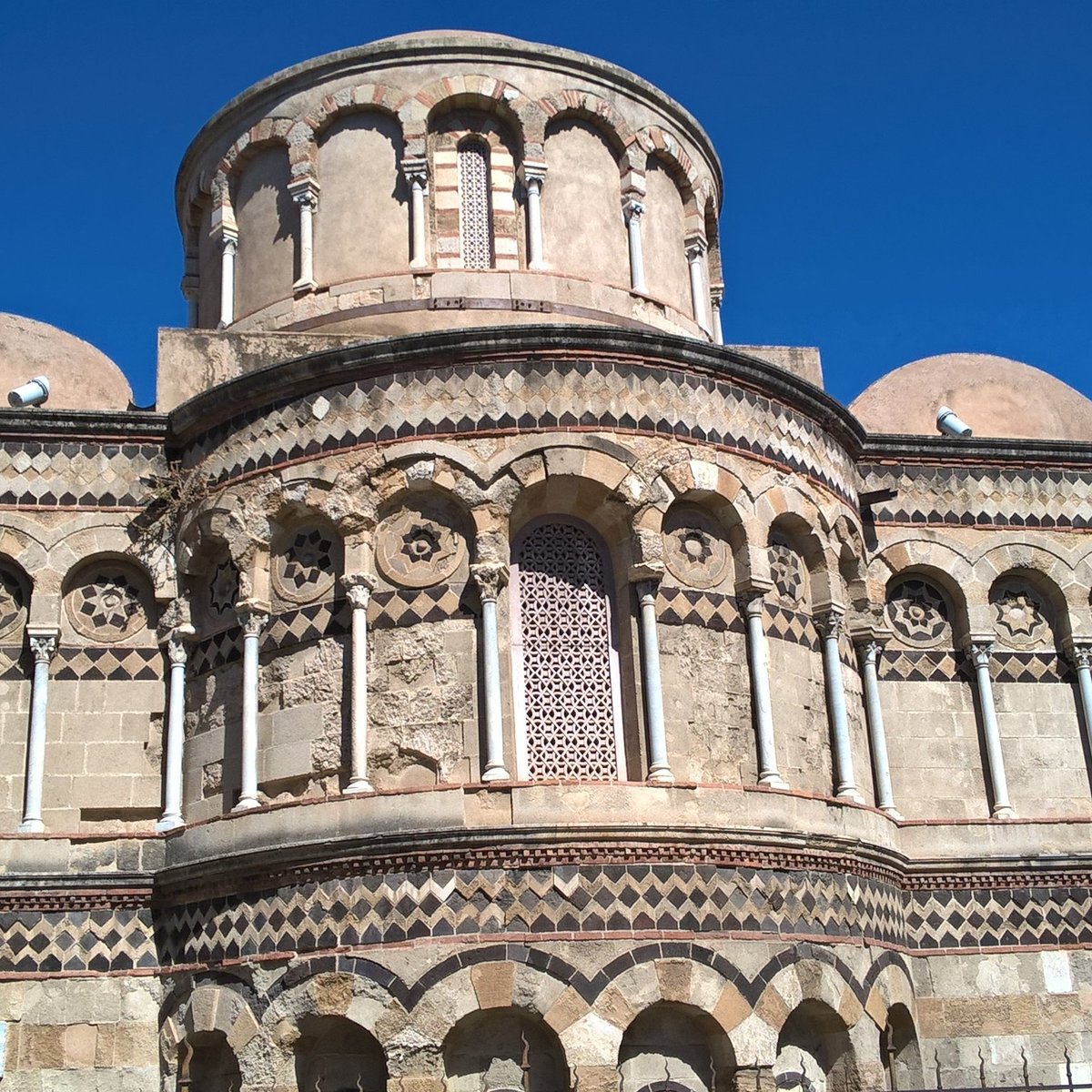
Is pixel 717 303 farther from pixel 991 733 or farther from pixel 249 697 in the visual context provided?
pixel 249 697

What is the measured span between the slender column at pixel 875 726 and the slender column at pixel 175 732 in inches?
241

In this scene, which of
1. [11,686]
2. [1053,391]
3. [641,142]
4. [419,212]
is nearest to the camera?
[11,686]

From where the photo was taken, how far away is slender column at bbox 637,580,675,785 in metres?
12.5

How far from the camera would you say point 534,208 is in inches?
634

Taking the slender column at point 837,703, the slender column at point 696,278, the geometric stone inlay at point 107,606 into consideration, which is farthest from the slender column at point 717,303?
the geometric stone inlay at point 107,606

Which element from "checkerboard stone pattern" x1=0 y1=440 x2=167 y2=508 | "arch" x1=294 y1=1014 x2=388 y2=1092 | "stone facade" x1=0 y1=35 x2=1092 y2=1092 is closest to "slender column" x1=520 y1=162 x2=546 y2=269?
"stone facade" x1=0 y1=35 x2=1092 y2=1092

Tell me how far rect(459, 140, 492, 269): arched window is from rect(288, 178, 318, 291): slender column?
4.95 feet

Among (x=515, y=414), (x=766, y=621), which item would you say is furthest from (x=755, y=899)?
(x=515, y=414)

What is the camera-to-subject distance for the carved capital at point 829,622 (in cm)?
1409

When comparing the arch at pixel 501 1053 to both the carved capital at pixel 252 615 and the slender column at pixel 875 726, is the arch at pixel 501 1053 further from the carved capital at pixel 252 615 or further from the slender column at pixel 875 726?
the slender column at pixel 875 726

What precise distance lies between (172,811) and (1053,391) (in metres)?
11.0

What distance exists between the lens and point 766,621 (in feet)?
44.5

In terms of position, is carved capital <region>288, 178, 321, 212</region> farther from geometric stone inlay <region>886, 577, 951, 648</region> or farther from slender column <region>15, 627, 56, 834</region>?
geometric stone inlay <region>886, 577, 951, 648</region>

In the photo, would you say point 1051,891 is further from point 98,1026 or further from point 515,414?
point 98,1026
